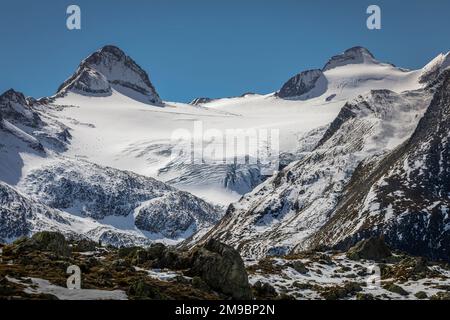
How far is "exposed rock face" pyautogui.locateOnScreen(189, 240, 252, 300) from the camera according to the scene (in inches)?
2788

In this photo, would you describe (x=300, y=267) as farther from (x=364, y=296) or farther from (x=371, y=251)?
(x=371, y=251)

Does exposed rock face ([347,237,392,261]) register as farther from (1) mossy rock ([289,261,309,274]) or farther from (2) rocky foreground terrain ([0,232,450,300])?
(1) mossy rock ([289,261,309,274])

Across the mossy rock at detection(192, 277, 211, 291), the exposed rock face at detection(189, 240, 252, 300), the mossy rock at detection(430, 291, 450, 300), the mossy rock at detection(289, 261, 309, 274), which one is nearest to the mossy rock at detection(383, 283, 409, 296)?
the mossy rock at detection(430, 291, 450, 300)

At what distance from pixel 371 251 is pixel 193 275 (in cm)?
5311

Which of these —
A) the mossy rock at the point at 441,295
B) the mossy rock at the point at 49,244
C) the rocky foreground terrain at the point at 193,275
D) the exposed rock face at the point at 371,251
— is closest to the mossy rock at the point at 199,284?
the rocky foreground terrain at the point at 193,275

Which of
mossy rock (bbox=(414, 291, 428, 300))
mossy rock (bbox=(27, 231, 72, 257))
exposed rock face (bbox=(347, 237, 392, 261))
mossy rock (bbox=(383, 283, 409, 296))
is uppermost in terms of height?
mossy rock (bbox=(27, 231, 72, 257))

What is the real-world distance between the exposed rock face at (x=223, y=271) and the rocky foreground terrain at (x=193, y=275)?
9 cm

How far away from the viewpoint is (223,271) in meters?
71.8

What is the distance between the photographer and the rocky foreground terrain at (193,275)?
199 ft

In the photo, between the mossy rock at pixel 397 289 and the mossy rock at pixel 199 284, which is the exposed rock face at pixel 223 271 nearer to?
the mossy rock at pixel 199 284

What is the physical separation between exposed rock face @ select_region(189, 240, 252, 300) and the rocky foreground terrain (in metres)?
0.09

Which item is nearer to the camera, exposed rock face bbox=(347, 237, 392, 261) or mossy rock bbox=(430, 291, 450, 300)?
mossy rock bbox=(430, 291, 450, 300)
